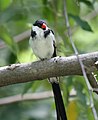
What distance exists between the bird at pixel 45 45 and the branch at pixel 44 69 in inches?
9.5

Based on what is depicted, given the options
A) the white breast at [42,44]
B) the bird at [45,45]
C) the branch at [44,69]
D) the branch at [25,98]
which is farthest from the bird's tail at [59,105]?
the branch at [25,98]

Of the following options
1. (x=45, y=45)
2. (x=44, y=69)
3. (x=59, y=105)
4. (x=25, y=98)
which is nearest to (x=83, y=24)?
(x=45, y=45)

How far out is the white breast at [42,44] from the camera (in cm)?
224

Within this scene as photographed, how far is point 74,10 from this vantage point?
103 inches

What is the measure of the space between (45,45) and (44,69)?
321mm

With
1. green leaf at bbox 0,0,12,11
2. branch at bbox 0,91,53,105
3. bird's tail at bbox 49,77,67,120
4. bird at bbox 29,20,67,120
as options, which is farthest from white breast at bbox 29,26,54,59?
branch at bbox 0,91,53,105

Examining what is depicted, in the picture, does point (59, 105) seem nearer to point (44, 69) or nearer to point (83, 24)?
point (44, 69)

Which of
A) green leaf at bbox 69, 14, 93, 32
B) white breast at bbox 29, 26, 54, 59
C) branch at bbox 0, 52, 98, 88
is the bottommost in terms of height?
branch at bbox 0, 52, 98, 88

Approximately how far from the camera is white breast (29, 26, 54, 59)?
88.2 inches

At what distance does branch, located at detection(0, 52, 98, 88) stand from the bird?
0.79 feet

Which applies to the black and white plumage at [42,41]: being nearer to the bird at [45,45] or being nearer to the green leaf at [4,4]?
the bird at [45,45]

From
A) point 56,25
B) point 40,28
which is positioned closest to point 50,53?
point 40,28

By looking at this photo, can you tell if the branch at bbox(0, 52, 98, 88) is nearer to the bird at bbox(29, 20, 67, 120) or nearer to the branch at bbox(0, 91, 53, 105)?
the bird at bbox(29, 20, 67, 120)

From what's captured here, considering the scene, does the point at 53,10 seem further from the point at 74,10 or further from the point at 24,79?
the point at 24,79
